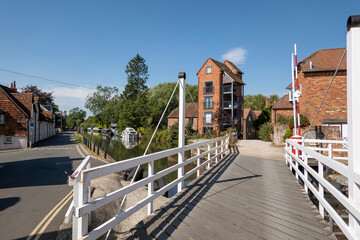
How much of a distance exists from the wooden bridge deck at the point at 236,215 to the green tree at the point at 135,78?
51.6 m

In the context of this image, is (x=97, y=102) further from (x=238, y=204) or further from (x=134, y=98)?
(x=238, y=204)

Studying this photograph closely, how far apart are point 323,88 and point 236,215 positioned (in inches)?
831

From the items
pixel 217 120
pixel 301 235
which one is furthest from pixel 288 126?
pixel 301 235

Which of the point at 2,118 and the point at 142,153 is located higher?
the point at 2,118

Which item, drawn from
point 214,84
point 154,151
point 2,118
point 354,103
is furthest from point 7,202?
point 214,84

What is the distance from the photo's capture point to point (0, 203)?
20.0 ft

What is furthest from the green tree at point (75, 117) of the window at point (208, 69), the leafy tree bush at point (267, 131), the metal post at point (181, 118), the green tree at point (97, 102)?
the metal post at point (181, 118)

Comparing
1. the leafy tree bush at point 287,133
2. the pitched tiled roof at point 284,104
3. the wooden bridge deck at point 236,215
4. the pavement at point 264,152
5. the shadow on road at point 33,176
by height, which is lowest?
the shadow on road at point 33,176

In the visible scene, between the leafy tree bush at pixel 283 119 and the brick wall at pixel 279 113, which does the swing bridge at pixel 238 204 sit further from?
the brick wall at pixel 279 113

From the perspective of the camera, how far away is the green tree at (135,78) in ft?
179

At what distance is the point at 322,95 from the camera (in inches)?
769

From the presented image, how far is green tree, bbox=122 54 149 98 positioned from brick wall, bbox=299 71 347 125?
42.5 metres

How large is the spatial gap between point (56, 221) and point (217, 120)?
74.4 feet

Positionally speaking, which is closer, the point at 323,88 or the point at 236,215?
the point at 236,215
